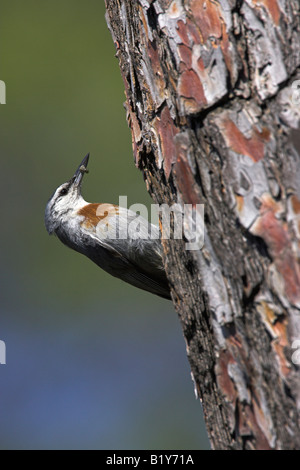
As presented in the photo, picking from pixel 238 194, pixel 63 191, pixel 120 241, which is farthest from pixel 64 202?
pixel 238 194

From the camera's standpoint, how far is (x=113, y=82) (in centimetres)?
716

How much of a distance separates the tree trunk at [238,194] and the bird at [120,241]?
6.45 feet

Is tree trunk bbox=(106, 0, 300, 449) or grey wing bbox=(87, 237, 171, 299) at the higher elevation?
grey wing bbox=(87, 237, 171, 299)

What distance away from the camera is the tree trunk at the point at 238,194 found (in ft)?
5.33

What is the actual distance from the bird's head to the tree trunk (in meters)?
2.51

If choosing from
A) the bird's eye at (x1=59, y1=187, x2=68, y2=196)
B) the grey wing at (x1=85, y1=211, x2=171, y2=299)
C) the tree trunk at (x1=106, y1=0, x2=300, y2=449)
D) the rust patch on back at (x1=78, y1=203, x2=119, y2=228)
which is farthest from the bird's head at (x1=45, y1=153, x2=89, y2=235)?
the tree trunk at (x1=106, y1=0, x2=300, y2=449)

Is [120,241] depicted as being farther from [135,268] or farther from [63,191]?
[63,191]

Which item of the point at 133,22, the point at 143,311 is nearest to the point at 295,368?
the point at 133,22

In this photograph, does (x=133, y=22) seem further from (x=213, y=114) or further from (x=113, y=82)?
(x=113, y=82)

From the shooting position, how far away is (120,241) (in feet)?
13.5

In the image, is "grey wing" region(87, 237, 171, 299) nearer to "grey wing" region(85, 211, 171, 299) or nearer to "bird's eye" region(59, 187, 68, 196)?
"grey wing" region(85, 211, 171, 299)

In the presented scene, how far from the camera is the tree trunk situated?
1.62 m

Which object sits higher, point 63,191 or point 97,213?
point 63,191

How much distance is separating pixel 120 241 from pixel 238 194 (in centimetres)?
246
